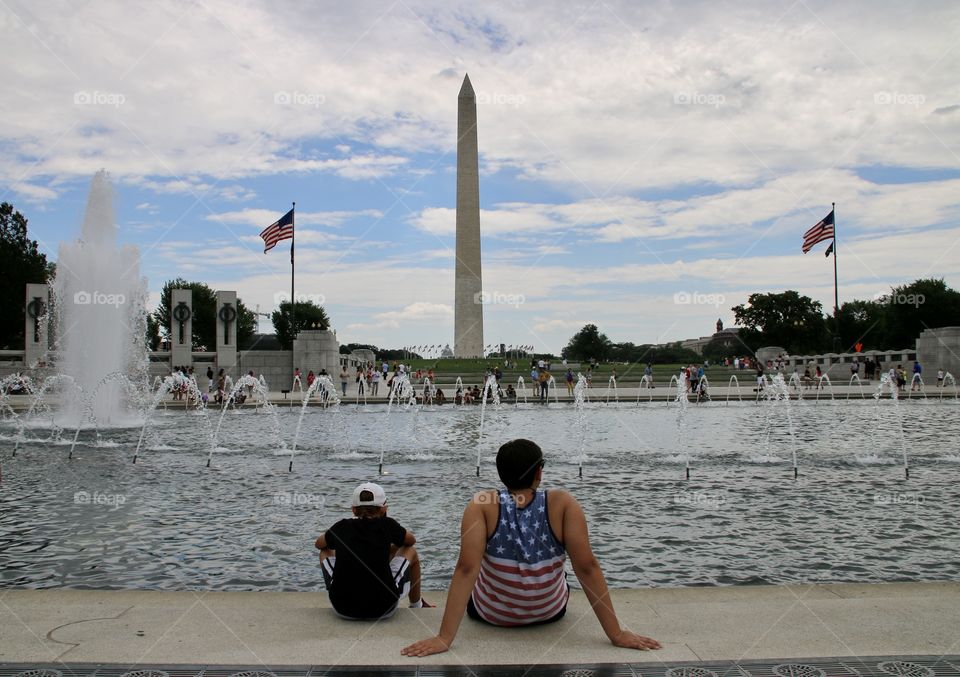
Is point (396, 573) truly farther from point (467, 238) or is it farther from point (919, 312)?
point (919, 312)

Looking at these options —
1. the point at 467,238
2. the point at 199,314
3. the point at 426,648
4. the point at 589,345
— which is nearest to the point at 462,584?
the point at 426,648

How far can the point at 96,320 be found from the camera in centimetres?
2397

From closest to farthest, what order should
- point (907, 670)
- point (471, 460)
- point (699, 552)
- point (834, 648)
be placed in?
point (907, 670)
point (834, 648)
point (699, 552)
point (471, 460)

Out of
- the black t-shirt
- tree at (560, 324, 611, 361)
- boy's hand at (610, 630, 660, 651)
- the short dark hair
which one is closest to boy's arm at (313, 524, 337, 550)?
the black t-shirt

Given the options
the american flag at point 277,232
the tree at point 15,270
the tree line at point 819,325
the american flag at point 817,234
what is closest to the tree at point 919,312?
the tree line at point 819,325

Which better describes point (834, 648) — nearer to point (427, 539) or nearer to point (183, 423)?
point (427, 539)

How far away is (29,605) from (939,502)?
9.88 m

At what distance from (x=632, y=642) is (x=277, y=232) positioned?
37.1 m

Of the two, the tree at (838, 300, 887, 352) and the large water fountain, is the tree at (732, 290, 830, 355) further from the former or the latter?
the large water fountain

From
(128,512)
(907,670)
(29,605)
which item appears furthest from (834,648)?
(128,512)

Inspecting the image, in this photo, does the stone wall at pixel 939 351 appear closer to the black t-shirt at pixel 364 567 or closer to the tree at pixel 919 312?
the tree at pixel 919 312

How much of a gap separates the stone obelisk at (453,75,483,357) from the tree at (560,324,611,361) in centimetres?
4773

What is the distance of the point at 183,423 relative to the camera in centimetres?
2348

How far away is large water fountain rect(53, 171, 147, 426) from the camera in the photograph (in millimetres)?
23672
